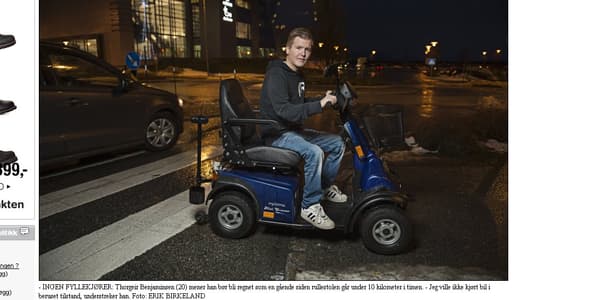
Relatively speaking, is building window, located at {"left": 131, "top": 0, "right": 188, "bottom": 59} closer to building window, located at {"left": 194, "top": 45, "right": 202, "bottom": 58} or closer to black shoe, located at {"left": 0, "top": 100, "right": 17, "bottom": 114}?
building window, located at {"left": 194, "top": 45, "right": 202, "bottom": 58}

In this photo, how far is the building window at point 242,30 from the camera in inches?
1658

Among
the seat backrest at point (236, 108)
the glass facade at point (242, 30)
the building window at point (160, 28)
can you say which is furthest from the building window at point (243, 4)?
the seat backrest at point (236, 108)

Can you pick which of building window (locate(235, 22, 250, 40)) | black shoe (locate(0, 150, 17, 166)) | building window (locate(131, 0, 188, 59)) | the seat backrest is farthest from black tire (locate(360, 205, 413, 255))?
building window (locate(235, 22, 250, 40))

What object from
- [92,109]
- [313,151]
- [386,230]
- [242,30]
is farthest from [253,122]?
[242,30]

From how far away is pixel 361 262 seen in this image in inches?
119

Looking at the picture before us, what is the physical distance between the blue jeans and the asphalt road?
32 cm

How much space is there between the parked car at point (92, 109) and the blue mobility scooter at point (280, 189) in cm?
209

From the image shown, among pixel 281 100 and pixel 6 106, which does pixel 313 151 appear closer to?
pixel 281 100

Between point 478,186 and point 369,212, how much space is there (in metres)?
2.12

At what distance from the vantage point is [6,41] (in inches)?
113

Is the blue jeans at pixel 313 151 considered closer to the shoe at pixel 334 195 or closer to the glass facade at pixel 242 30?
the shoe at pixel 334 195

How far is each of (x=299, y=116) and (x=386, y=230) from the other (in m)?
0.97
